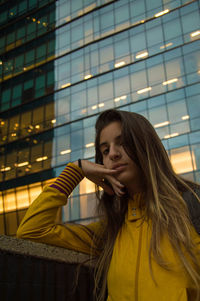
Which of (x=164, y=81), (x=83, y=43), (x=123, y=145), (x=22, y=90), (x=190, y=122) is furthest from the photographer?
(x=22, y=90)

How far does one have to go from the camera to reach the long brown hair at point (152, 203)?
205 centimetres

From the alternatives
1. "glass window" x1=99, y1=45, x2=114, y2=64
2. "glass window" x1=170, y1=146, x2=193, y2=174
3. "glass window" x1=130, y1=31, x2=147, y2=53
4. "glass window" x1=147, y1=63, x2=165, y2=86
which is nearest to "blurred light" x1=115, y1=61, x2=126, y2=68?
"glass window" x1=99, y1=45, x2=114, y2=64

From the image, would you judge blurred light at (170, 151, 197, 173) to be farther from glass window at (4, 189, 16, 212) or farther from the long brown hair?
the long brown hair

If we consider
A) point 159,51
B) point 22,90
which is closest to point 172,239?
point 159,51

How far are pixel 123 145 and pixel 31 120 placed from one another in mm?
24842

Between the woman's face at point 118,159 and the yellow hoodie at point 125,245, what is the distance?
149 millimetres

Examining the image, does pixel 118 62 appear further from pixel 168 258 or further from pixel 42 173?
pixel 168 258

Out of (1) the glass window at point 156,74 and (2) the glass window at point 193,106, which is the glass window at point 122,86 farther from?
(2) the glass window at point 193,106

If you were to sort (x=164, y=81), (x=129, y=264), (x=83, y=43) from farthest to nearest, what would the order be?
(x=83, y=43), (x=164, y=81), (x=129, y=264)

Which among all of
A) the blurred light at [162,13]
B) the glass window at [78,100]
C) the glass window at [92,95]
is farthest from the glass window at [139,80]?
the blurred light at [162,13]

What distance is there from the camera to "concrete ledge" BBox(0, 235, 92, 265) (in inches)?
86.5

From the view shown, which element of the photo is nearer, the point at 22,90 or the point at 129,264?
the point at 129,264

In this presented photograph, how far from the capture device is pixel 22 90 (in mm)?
28188

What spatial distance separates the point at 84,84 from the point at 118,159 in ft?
75.4
